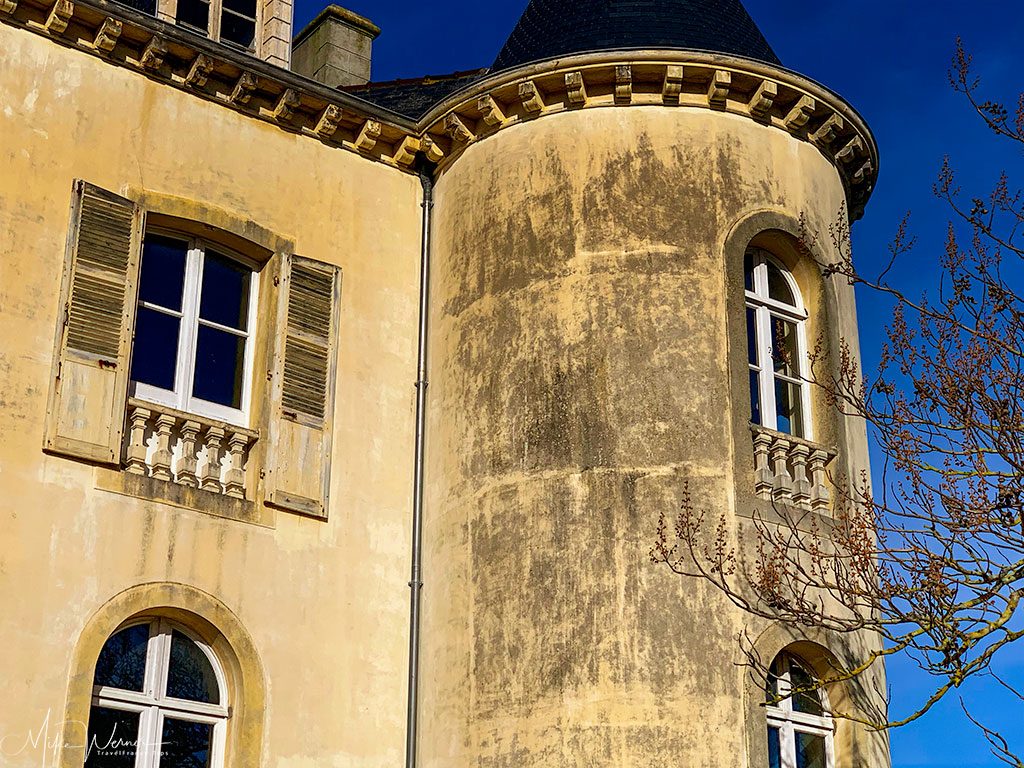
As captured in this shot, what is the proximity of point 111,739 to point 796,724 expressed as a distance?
4.67 m

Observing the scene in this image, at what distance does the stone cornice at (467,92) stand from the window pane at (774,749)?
480 cm

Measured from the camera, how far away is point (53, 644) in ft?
31.6

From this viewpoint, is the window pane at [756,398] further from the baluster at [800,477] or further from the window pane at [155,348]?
the window pane at [155,348]

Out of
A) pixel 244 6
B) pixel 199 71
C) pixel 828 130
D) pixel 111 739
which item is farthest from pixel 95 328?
pixel 828 130

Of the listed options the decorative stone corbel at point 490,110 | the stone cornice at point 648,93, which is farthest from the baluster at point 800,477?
the decorative stone corbel at point 490,110

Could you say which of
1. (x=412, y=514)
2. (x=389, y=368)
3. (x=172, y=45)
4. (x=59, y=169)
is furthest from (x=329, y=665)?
(x=172, y=45)

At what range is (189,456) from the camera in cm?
1074

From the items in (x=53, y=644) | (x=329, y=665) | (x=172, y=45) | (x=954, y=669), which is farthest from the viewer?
(x=172, y=45)

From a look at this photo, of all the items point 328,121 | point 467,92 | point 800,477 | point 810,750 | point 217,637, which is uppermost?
point 467,92

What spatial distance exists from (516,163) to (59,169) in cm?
353

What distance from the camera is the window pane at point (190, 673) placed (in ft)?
33.9

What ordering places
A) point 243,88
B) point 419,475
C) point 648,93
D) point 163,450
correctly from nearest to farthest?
point 163,450 → point 419,475 → point 243,88 → point 648,93

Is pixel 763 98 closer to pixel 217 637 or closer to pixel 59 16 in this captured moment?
pixel 59 16

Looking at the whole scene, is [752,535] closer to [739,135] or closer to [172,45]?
[739,135]
